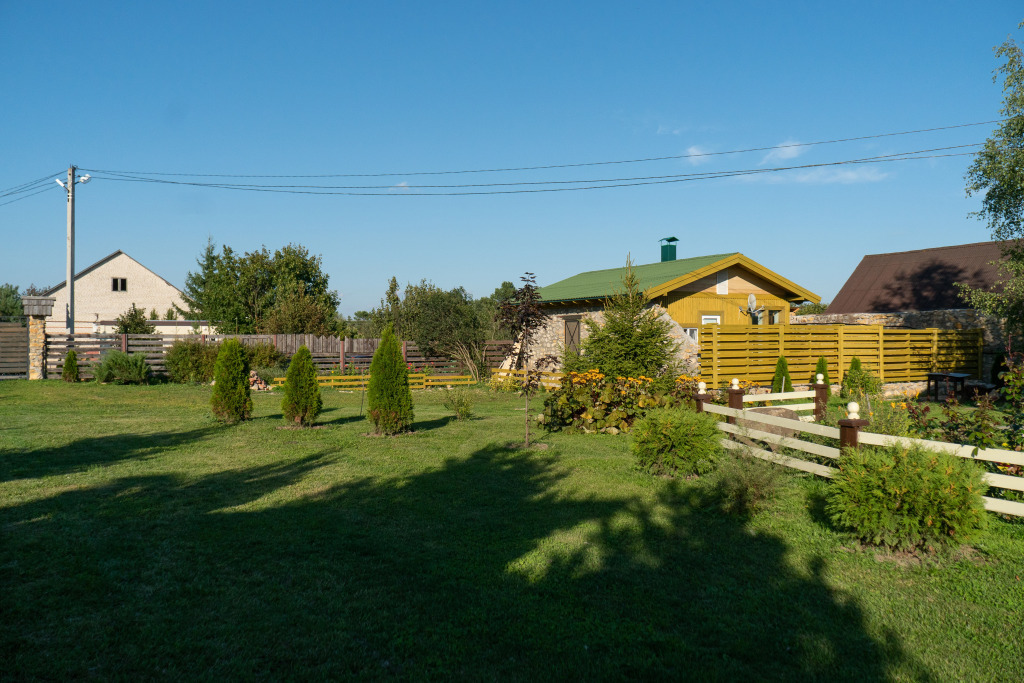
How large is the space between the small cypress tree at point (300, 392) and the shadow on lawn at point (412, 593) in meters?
5.12

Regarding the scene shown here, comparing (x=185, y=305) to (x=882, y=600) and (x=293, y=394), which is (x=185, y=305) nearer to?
(x=293, y=394)

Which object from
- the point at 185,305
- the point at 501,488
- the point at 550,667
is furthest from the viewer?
the point at 185,305

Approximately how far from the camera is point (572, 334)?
22.6 meters

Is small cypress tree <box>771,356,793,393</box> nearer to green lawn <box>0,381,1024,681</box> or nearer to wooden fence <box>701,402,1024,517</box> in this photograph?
wooden fence <box>701,402,1024,517</box>

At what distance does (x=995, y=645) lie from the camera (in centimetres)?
387

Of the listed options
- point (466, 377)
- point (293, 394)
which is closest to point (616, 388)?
point (293, 394)

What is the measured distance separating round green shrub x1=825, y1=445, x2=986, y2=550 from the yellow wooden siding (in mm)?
14823

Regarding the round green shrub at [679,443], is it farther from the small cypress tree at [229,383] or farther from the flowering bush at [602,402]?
the small cypress tree at [229,383]

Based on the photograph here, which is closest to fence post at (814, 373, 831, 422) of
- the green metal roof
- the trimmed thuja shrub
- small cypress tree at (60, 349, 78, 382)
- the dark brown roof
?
the green metal roof

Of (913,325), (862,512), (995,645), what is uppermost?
(913,325)

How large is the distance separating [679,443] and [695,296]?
13.6 m

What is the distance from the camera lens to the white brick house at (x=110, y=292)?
4306 centimetres

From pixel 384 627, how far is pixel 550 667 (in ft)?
3.62

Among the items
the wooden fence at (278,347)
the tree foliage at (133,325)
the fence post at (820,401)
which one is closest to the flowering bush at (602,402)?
the fence post at (820,401)
